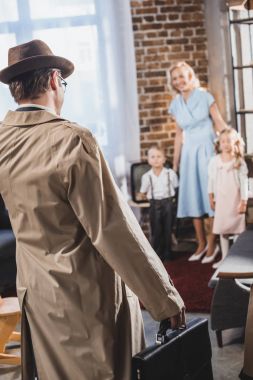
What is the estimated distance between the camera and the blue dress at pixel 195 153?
243 inches

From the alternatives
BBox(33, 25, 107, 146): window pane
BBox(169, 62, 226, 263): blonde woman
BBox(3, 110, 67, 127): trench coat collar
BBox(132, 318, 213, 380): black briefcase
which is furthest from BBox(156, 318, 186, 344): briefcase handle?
BBox(33, 25, 107, 146): window pane

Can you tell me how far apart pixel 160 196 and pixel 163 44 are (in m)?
1.66

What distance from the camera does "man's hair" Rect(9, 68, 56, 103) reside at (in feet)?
7.16

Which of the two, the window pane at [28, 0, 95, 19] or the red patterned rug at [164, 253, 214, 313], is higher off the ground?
the window pane at [28, 0, 95, 19]

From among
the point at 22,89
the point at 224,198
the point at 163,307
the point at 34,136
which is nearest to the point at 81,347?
the point at 163,307

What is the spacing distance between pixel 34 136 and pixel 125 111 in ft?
15.9

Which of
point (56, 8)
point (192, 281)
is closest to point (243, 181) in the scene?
point (192, 281)

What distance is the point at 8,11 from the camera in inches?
265

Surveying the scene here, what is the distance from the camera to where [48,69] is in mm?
2207

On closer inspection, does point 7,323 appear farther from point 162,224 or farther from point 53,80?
point 162,224

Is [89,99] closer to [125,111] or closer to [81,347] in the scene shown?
[125,111]

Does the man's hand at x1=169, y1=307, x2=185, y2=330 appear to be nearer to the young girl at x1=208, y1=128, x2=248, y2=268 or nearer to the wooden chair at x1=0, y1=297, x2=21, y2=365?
the wooden chair at x1=0, y1=297, x2=21, y2=365

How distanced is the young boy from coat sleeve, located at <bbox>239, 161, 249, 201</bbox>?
0.82 m

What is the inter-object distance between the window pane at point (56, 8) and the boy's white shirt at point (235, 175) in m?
2.27
